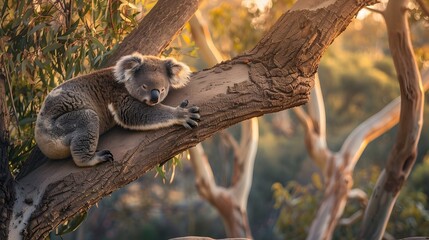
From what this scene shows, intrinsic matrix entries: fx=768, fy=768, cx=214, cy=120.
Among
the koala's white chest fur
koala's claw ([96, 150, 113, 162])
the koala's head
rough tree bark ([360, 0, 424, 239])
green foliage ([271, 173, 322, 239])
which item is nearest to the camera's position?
koala's claw ([96, 150, 113, 162])

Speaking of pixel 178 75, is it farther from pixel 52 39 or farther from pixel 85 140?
pixel 52 39

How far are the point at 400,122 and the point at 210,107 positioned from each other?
Result: 247cm

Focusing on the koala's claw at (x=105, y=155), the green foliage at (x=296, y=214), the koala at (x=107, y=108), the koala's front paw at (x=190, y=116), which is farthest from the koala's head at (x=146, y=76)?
the green foliage at (x=296, y=214)

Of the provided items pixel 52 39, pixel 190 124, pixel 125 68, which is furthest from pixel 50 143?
pixel 52 39

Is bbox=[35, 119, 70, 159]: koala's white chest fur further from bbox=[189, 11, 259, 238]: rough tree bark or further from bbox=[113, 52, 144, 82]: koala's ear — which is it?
bbox=[189, 11, 259, 238]: rough tree bark

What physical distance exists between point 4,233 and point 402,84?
10.5 feet

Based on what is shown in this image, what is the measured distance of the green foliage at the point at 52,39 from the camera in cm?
478

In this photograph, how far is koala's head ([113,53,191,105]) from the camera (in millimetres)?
3951

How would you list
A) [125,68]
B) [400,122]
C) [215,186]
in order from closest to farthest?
[125,68]
[400,122]
[215,186]

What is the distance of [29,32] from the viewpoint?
472 cm

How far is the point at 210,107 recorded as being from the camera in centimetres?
376

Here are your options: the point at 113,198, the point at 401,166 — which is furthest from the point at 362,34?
the point at 401,166

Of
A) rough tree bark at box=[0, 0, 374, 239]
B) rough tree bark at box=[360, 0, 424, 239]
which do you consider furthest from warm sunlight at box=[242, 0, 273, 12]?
rough tree bark at box=[0, 0, 374, 239]

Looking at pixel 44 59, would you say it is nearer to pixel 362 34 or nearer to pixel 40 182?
pixel 40 182
